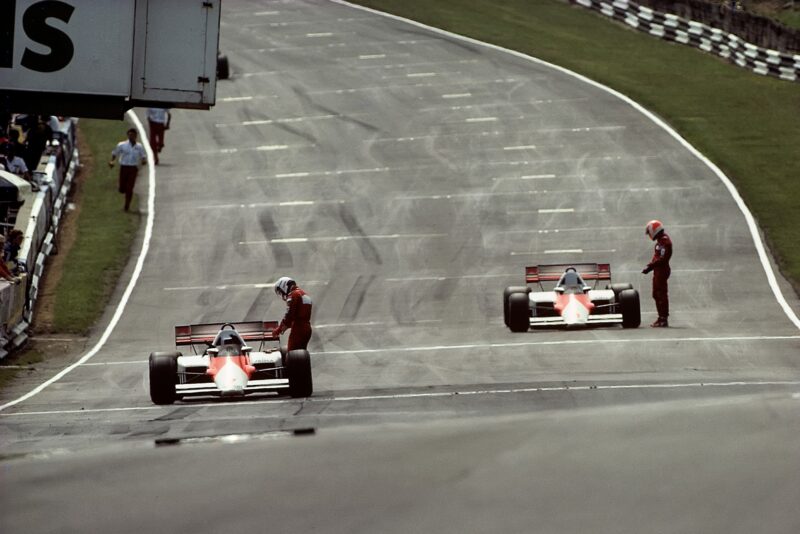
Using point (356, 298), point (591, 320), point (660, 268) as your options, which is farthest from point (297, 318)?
point (356, 298)

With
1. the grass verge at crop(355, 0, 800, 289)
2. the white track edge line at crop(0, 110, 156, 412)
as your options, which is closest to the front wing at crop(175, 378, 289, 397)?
the white track edge line at crop(0, 110, 156, 412)

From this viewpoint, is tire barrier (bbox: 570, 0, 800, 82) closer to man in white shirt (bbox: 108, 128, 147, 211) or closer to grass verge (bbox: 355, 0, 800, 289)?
grass verge (bbox: 355, 0, 800, 289)

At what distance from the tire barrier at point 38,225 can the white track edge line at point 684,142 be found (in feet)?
43.0

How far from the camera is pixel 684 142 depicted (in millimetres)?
40188

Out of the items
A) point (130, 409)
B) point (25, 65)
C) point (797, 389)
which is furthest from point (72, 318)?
point (797, 389)

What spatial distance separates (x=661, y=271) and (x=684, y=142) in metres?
15.6

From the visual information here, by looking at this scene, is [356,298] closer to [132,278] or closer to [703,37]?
[132,278]

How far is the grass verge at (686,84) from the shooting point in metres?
36.2

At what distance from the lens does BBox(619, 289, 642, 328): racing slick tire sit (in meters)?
24.6

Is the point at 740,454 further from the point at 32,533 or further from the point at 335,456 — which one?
the point at 32,533

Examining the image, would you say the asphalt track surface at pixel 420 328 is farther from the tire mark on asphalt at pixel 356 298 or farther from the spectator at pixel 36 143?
the spectator at pixel 36 143

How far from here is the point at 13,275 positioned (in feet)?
86.3

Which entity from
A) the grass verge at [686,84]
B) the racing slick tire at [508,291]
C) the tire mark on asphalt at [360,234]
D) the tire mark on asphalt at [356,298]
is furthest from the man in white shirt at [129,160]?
the grass verge at [686,84]

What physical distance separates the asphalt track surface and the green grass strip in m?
0.69
